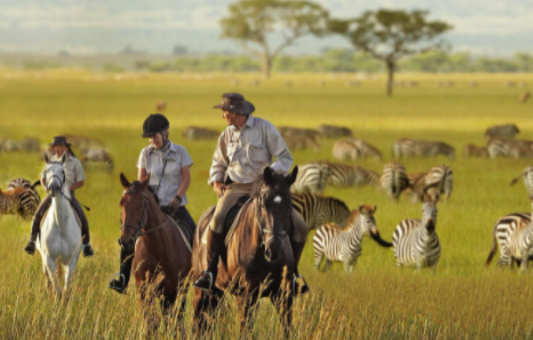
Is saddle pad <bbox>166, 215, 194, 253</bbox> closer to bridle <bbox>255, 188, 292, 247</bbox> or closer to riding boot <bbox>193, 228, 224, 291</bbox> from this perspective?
riding boot <bbox>193, 228, 224, 291</bbox>

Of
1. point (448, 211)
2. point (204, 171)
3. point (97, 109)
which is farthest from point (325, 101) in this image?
point (448, 211)

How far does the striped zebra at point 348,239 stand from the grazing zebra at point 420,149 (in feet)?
59.9

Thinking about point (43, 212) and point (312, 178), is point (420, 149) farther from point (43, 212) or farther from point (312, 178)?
point (43, 212)

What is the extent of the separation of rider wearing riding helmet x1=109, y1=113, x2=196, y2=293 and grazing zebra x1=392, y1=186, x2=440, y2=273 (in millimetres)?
6343

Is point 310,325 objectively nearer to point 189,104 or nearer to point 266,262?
point 266,262

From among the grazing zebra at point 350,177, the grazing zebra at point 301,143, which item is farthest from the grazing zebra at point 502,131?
the grazing zebra at point 350,177

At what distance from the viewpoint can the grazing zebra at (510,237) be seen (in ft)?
50.3

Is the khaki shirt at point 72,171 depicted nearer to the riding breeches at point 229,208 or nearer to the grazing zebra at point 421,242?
the riding breeches at point 229,208

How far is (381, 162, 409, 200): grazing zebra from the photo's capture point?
23.5m

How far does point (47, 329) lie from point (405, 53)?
87.8 metres

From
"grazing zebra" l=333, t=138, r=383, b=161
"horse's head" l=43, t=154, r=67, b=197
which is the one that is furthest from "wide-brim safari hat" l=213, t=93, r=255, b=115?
"grazing zebra" l=333, t=138, r=383, b=161

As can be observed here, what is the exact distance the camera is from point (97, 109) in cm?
6031

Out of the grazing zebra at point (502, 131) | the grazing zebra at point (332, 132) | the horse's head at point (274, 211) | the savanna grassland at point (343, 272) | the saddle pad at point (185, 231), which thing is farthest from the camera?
the grazing zebra at point (332, 132)

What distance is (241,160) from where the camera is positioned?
357 inches
